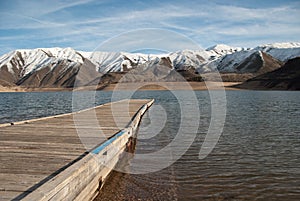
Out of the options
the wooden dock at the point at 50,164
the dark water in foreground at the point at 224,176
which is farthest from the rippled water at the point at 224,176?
the wooden dock at the point at 50,164

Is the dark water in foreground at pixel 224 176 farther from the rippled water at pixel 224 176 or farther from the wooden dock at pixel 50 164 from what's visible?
the wooden dock at pixel 50 164

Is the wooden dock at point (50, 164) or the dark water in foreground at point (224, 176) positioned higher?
the wooden dock at point (50, 164)

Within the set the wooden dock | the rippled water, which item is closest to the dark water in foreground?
the rippled water

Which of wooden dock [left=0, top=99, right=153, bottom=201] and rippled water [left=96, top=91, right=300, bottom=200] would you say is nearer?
wooden dock [left=0, top=99, right=153, bottom=201]

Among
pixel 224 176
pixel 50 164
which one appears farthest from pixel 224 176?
pixel 50 164

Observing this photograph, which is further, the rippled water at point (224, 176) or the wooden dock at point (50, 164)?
the rippled water at point (224, 176)

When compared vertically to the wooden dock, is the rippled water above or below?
below

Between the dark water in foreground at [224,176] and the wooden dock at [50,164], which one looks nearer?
the wooden dock at [50,164]

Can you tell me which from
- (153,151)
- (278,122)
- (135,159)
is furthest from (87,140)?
(278,122)

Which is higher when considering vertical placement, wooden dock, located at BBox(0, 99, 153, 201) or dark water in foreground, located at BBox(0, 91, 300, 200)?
wooden dock, located at BBox(0, 99, 153, 201)

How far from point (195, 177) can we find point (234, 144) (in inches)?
208

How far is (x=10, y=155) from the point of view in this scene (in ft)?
25.2

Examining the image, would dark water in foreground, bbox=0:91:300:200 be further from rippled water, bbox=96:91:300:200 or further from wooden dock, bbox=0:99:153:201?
wooden dock, bbox=0:99:153:201

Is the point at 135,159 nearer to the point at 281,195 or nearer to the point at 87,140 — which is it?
the point at 87,140
